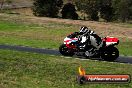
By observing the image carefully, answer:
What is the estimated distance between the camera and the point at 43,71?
16.6 m

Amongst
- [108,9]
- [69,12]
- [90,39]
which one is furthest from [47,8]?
[90,39]

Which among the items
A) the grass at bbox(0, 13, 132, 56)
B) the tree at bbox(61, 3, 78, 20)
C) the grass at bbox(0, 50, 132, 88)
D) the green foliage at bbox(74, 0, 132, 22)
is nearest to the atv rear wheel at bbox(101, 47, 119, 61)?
the grass at bbox(0, 50, 132, 88)

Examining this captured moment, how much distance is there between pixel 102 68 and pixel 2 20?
120 feet

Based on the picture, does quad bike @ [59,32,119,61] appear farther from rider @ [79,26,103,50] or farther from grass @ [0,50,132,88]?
grass @ [0,50,132,88]

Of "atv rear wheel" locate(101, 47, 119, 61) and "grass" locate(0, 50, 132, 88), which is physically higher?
"grass" locate(0, 50, 132, 88)

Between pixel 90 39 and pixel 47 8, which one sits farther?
pixel 47 8

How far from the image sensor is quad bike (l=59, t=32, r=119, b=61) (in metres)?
22.5

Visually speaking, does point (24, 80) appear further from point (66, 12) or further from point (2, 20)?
point (66, 12)

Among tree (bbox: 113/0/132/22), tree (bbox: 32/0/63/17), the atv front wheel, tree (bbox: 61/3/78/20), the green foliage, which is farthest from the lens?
tree (bbox: 113/0/132/22)

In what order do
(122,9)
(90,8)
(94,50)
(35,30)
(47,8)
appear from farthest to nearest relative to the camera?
(122,9) < (90,8) < (47,8) < (35,30) < (94,50)

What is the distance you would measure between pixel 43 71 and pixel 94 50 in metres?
6.86

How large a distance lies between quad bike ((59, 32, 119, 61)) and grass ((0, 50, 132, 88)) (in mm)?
2449

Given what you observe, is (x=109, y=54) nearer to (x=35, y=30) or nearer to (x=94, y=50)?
(x=94, y=50)

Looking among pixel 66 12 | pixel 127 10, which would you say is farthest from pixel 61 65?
pixel 127 10
